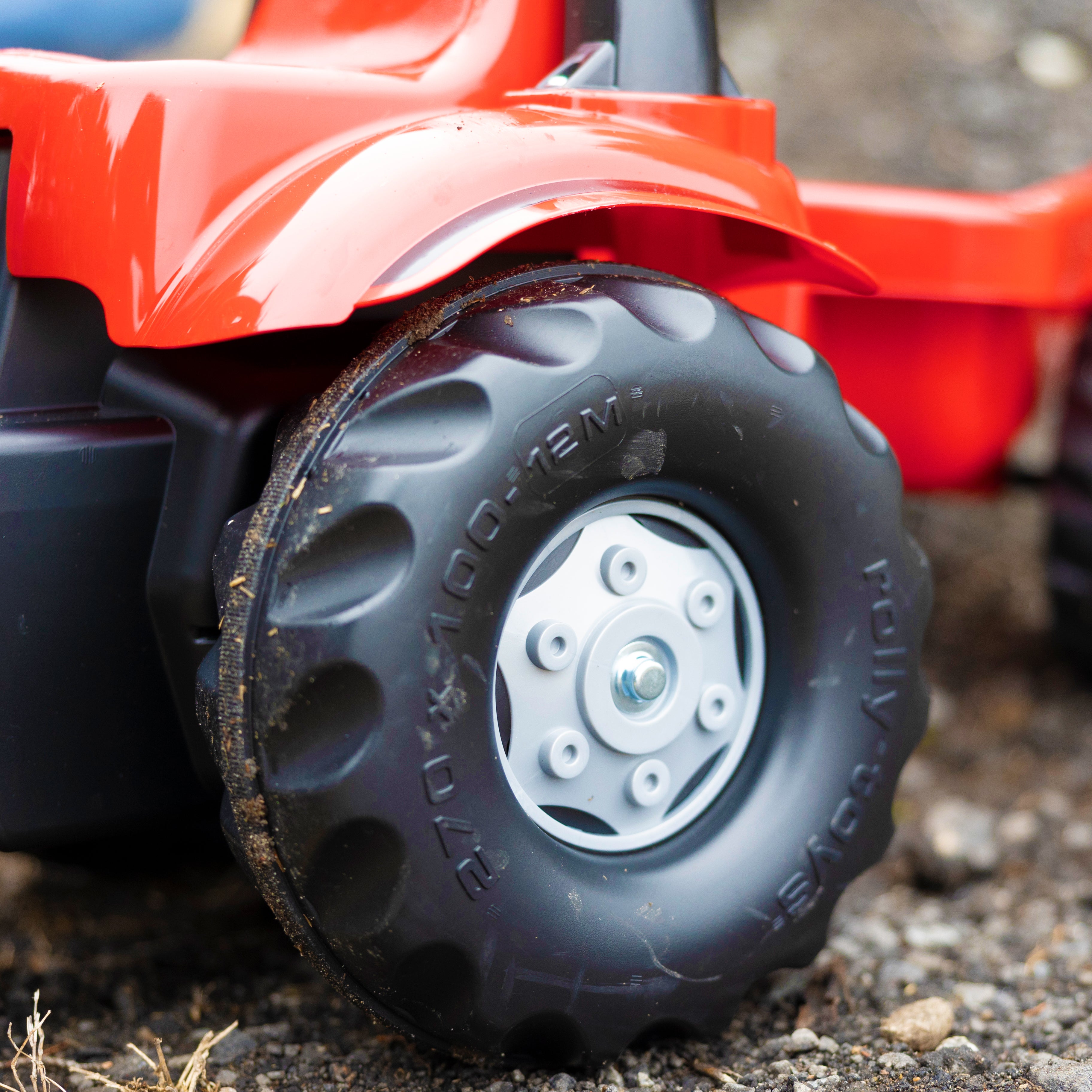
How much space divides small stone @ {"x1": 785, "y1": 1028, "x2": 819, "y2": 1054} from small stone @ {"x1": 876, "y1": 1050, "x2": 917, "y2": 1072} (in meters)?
0.07

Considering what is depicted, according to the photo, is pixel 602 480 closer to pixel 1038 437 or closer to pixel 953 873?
pixel 953 873

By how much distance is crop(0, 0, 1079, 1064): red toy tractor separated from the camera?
948 millimetres


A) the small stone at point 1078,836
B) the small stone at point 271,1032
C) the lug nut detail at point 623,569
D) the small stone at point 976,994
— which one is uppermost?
the lug nut detail at point 623,569

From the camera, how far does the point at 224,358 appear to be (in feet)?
3.70

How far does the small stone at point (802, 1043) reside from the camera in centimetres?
122

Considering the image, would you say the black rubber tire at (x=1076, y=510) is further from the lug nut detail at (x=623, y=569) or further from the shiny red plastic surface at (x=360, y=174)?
the lug nut detail at (x=623, y=569)

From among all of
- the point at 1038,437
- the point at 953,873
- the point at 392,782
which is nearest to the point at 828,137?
the point at 1038,437

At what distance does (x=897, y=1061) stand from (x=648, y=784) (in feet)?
1.25

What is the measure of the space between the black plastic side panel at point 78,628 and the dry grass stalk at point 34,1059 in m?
0.17

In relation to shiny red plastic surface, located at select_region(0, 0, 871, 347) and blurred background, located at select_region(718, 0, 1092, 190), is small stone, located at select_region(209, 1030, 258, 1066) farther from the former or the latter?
blurred background, located at select_region(718, 0, 1092, 190)

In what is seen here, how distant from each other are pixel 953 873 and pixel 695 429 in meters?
0.99

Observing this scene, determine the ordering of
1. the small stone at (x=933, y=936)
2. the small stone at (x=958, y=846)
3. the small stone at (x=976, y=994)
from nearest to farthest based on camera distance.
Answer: the small stone at (x=976, y=994) → the small stone at (x=933, y=936) → the small stone at (x=958, y=846)

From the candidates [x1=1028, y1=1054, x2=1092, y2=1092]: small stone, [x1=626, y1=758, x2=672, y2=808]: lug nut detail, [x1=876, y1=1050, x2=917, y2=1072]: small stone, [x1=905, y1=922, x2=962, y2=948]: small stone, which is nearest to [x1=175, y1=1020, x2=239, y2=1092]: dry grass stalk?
[x1=626, y1=758, x2=672, y2=808]: lug nut detail

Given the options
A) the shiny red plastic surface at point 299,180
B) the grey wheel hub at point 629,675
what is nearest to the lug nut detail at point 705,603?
the grey wheel hub at point 629,675
